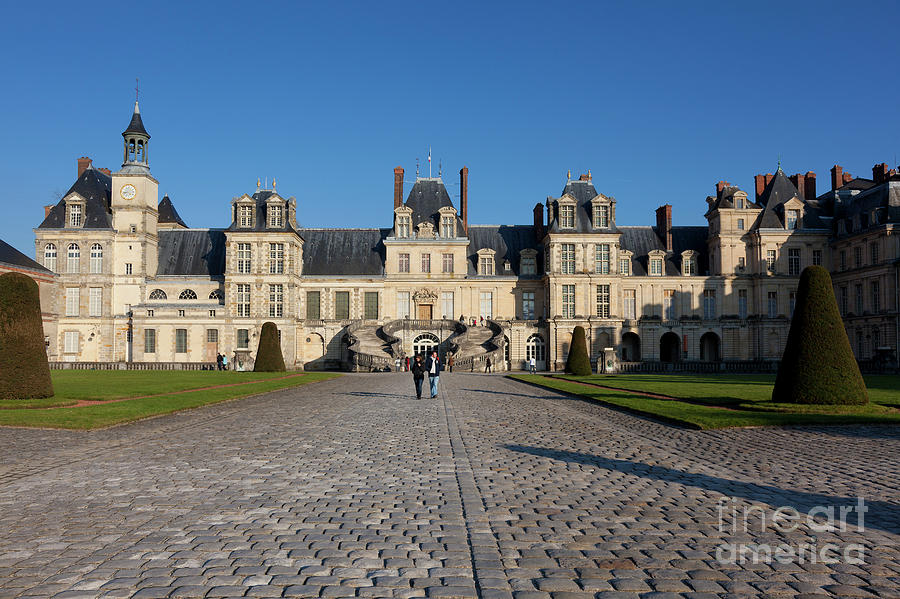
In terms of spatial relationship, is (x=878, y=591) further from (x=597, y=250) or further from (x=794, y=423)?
(x=597, y=250)

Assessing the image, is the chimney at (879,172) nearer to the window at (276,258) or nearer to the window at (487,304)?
the window at (487,304)

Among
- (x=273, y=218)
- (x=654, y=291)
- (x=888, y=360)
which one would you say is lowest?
(x=888, y=360)

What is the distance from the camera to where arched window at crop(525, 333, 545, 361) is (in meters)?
53.2

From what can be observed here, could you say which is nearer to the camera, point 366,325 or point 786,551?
point 786,551

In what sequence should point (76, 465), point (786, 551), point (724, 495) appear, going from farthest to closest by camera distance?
point (76, 465) → point (724, 495) → point (786, 551)

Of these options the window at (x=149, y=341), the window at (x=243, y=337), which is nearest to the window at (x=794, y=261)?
the window at (x=243, y=337)

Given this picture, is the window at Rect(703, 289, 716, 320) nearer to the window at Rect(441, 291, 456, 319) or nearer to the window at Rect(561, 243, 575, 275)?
the window at Rect(561, 243, 575, 275)

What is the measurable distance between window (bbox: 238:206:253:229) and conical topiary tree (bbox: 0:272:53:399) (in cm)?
3332

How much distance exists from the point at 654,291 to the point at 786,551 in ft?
168

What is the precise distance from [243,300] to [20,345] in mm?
33524

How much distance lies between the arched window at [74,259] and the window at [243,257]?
1243cm

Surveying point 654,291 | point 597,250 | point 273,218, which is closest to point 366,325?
point 273,218

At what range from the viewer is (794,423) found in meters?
14.5

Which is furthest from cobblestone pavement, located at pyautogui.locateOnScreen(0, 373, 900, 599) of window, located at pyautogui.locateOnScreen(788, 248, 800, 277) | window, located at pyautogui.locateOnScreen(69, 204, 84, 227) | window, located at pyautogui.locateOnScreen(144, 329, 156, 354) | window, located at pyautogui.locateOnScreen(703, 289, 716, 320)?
window, located at pyautogui.locateOnScreen(69, 204, 84, 227)
